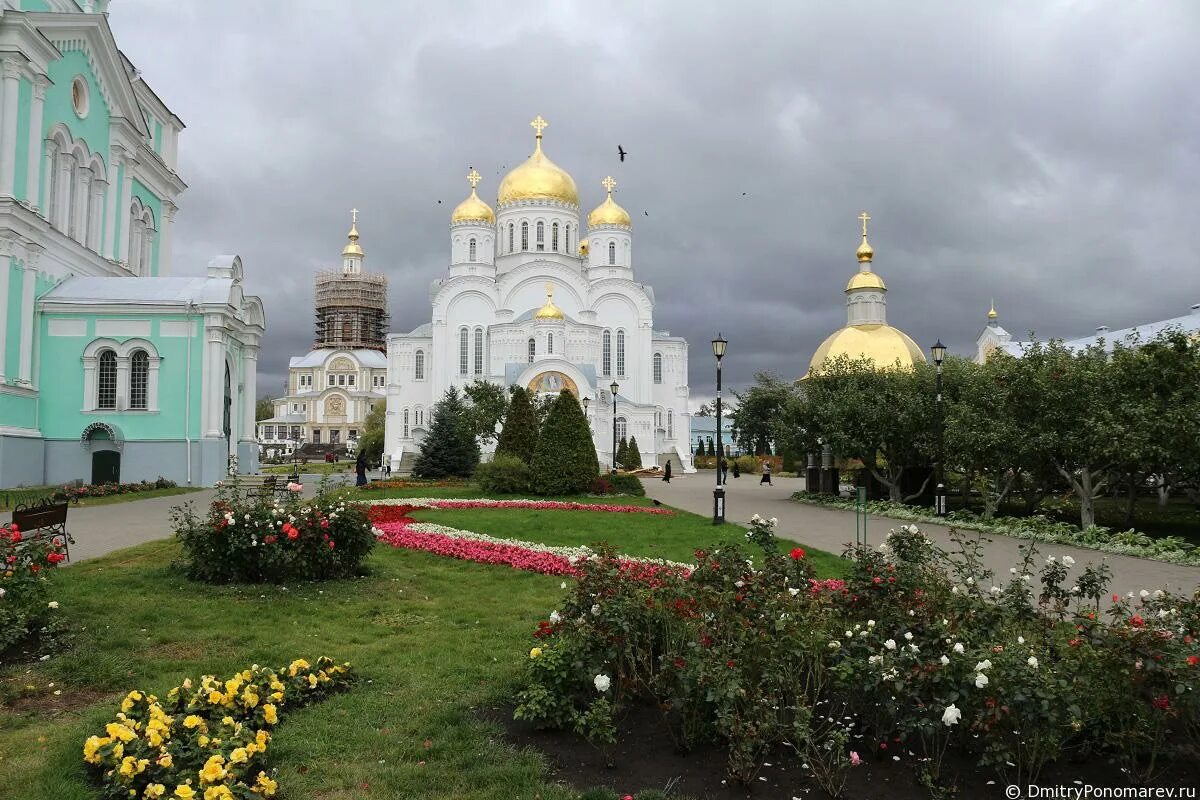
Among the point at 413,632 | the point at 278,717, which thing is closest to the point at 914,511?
the point at 413,632

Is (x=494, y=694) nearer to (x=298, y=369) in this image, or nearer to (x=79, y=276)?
(x=79, y=276)

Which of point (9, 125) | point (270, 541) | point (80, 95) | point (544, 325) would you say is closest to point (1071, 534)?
point (270, 541)

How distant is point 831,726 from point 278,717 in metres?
3.49

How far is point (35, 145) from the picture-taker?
24594 mm

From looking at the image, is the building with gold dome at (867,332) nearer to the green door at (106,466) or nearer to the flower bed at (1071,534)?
the flower bed at (1071,534)

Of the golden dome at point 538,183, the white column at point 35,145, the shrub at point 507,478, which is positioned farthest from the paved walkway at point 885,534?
the golden dome at point 538,183

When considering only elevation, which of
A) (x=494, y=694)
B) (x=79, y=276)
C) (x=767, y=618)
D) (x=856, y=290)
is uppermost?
(x=856, y=290)

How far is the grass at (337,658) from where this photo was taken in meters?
4.64

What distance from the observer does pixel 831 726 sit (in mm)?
4906

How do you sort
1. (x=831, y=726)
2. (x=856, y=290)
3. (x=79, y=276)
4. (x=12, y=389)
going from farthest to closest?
1. (x=856, y=290)
2. (x=79, y=276)
3. (x=12, y=389)
4. (x=831, y=726)

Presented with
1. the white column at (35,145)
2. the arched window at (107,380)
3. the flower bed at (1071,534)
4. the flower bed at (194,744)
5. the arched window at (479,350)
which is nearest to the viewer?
the flower bed at (194,744)

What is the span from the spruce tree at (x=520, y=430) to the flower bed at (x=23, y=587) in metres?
20.7

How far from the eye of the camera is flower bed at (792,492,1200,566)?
13734 mm

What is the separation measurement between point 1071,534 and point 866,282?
119 ft
